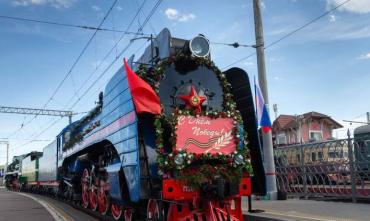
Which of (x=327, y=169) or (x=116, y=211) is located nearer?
(x=116, y=211)

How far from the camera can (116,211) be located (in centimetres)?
953

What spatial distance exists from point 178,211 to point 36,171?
22.4 meters

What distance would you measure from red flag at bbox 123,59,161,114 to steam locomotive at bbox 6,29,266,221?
0.06 feet

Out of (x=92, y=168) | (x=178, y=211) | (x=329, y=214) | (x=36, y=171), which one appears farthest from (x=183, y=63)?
(x=36, y=171)

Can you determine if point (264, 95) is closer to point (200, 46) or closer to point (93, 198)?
point (200, 46)

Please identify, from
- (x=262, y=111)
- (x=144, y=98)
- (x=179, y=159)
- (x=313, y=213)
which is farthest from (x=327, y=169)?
(x=144, y=98)

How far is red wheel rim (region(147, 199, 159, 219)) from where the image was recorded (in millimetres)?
7281

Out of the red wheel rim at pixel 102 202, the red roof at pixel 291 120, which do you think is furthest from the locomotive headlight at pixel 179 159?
the red roof at pixel 291 120

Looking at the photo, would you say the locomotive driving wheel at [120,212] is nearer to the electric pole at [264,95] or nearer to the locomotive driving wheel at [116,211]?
the locomotive driving wheel at [116,211]

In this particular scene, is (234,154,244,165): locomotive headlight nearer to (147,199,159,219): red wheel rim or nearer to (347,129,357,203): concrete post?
(147,199,159,219): red wheel rim

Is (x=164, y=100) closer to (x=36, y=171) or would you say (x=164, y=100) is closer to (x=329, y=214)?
(x=329, y=214)

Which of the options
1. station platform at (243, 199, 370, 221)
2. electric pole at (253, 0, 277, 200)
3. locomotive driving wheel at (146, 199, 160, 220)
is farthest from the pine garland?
electric pole at (253, 0, 277, 200)

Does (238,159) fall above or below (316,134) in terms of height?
below

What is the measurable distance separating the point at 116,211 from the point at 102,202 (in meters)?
1.20
